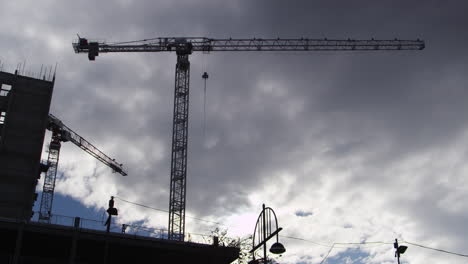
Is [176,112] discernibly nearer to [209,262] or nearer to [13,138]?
[13,138]

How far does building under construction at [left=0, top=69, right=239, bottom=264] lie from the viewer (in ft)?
128

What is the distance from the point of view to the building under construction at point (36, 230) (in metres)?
39.2

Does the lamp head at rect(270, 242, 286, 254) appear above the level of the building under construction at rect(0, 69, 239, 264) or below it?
below

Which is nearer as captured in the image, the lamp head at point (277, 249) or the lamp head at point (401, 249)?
the lamp head at point (277, 249)

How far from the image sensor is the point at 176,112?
82.5 m

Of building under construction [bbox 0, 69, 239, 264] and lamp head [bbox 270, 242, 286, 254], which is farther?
building under construction [bbox 0, 69, 239, 264]

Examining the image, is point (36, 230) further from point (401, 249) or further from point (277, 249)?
point (401, 249)

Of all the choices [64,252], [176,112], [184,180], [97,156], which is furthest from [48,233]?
[97,156]

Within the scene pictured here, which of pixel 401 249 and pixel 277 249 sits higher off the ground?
pixel 401 249

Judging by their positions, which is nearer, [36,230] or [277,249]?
[277,249]

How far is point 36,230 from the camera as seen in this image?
38375 mm

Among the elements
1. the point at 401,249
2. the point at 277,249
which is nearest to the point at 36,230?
the point at 277,249

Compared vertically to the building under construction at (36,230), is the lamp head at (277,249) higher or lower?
lower

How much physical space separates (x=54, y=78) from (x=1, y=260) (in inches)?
1276
